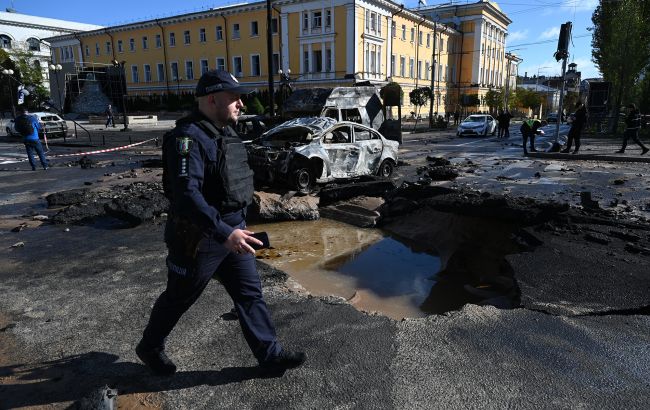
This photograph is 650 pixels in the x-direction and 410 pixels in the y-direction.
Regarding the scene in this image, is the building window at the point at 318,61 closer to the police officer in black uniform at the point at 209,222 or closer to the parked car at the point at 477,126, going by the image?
the parked car at the point at 477,126

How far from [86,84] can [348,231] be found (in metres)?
53.6

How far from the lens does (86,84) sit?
50688mm

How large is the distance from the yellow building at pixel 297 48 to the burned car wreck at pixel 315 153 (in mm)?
29374

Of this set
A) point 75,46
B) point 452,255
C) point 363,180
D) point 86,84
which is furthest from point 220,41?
point 452,255

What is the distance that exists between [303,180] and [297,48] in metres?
44.6

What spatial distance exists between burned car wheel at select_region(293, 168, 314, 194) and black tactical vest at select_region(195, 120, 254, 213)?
6.57m

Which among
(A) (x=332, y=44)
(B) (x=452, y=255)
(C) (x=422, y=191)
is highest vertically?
(A) (x=332, y=44)

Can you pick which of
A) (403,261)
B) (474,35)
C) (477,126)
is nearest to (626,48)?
(477,126)

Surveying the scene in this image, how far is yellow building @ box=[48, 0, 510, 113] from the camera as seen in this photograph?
47969 mm

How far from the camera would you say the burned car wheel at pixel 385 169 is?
11414 millimetres

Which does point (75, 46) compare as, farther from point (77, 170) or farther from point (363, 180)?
point (363, 180)

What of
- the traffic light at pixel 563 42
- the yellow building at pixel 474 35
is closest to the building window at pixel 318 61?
the yellow building at pixel 474 35

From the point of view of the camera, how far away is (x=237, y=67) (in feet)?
186

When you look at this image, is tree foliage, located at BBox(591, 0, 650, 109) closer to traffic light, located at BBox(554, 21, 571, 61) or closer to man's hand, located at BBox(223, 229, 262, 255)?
traffic light, located at BBox(554, 21, 571, 61)
